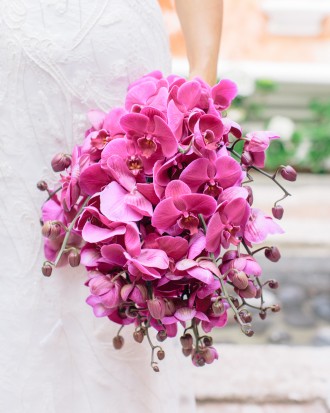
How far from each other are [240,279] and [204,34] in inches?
18.2

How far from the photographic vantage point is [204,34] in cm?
104

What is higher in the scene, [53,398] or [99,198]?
[99,198]

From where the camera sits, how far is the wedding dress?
3.10 ft

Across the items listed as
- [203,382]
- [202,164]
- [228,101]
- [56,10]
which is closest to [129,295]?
[202,164]

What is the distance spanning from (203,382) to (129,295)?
1171 mm

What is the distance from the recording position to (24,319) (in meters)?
1.04

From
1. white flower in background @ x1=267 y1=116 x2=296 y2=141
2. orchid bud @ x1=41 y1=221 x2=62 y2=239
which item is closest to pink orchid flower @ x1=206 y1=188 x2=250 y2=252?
orchid bud @ x1=41 y1=221 x2=62 y2=239

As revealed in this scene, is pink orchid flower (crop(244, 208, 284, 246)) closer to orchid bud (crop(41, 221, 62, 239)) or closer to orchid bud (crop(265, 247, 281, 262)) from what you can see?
orchid bud (crop(265, 247, 281, 262))

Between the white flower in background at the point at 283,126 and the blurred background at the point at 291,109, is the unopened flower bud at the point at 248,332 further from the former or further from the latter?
the white flower in background at the point at 283,126

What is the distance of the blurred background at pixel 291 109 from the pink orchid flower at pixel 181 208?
7.44ft

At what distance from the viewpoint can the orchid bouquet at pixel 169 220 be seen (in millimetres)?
771

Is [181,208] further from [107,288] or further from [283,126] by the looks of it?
[283,126]

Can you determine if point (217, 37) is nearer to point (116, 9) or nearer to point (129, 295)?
point (116, 9)

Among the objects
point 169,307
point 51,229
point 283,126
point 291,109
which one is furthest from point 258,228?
point 291,109
